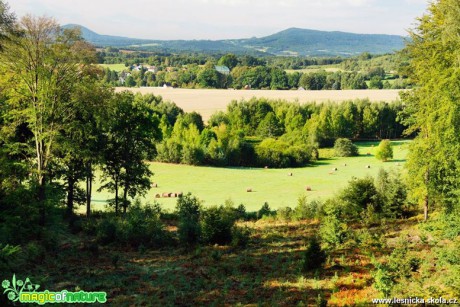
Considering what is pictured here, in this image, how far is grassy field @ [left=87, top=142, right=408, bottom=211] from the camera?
43.1 meters

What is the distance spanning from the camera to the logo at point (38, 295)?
37.2 feet

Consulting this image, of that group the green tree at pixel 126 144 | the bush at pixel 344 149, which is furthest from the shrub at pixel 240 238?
the bush at pixel 344 149

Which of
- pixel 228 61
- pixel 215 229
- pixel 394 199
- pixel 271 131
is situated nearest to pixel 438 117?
pixel 394 199

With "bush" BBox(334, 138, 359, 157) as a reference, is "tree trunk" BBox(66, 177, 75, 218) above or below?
above

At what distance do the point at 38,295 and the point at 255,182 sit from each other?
41.4m

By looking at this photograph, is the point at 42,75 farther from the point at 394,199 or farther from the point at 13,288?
the point at 394,199

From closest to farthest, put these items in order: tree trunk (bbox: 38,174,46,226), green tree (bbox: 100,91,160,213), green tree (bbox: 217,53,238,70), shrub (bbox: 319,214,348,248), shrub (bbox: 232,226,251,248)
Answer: shrub (bbox: 319,214,348,248), shrub (bbox: 232,226,251,248), tree trunk (bbox: 38,174,46,226), green tree (bbox: 100,91,160,213), green tree (bbox: 217,53,238,70)

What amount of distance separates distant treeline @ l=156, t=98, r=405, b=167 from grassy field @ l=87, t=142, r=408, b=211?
3.42 meters

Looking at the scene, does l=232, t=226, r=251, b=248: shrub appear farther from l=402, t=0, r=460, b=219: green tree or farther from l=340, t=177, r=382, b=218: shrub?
l=402, t=0, r=460, b=219: green tree

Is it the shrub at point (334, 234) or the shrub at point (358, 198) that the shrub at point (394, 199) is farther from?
the shrub at point (334, 234)

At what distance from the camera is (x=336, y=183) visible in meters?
52.6

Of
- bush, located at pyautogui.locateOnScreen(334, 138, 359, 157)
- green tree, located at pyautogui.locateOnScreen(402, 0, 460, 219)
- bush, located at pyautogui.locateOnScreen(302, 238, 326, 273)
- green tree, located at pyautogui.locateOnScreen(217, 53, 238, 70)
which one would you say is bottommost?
bush, located at pyautogui.locateOnScreen(334, 138, 359, 157)

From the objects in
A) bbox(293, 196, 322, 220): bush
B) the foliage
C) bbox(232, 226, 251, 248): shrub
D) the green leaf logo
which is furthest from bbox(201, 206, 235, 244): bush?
the green leaf logo

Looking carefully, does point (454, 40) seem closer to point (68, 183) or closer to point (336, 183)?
point (68, 183)
